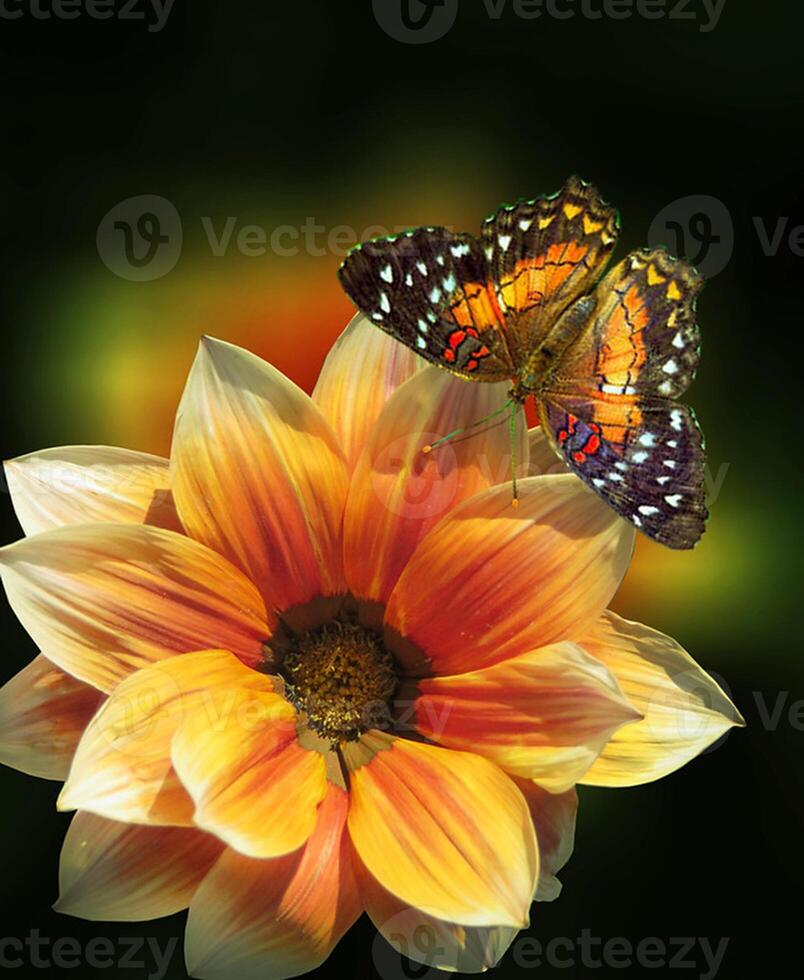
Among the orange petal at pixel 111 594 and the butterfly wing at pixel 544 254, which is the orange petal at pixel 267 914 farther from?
the butterfly wing at pixel 544 254

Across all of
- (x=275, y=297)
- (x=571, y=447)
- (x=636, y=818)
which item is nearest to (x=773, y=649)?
(x=636, y=818)

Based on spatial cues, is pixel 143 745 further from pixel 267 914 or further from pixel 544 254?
pixel 544 254

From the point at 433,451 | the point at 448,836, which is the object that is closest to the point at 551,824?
the point at 448,836

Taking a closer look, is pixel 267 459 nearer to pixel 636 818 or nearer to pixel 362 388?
pixel 362 388

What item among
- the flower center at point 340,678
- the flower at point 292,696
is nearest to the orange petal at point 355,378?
the flower at point 292,696

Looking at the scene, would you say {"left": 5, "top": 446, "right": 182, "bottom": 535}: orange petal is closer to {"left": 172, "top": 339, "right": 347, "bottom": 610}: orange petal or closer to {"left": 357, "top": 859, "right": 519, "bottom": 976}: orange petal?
{"left": 172, "top": 339, "right": 347, "bottom": 610}: orange petal

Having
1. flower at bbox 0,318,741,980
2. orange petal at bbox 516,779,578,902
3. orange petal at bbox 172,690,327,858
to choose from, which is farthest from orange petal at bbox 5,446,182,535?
orange petal at bbox 516,779,578,902
